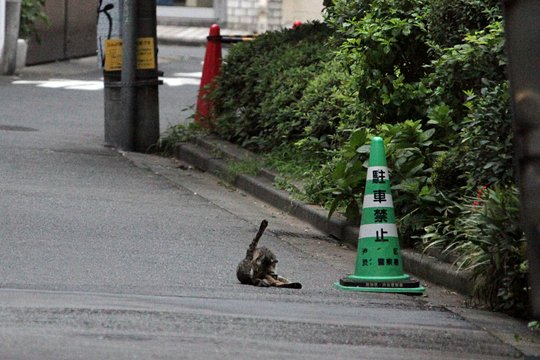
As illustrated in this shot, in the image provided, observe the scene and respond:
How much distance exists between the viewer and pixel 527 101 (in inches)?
271

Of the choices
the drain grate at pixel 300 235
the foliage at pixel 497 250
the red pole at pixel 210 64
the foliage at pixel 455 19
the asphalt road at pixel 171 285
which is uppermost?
the foliage at pixel 455 19

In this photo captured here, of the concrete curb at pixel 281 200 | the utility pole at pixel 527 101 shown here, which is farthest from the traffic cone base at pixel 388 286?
the utility pole at pixel 527 101

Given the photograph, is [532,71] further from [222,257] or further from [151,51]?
[151,51]

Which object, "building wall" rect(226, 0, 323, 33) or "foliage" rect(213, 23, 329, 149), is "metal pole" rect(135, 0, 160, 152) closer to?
"foliage" rect(213, 23, 329, 149)

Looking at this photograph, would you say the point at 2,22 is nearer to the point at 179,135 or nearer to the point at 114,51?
the point at 114,51

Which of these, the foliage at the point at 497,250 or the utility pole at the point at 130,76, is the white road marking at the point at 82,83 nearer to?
the utility pole at the point at 130,76

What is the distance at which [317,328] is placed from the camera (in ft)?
23.2

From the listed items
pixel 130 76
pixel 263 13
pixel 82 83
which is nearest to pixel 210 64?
pixel 130 76

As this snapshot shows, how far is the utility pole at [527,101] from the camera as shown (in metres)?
6.78

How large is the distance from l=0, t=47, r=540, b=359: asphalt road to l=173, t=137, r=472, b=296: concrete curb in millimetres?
110

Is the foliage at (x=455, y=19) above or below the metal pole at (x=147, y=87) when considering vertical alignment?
above

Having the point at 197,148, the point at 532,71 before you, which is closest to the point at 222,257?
the point at 532,71

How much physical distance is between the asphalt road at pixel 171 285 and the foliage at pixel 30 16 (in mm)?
11836

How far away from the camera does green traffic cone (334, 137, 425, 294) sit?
8.70 meters
